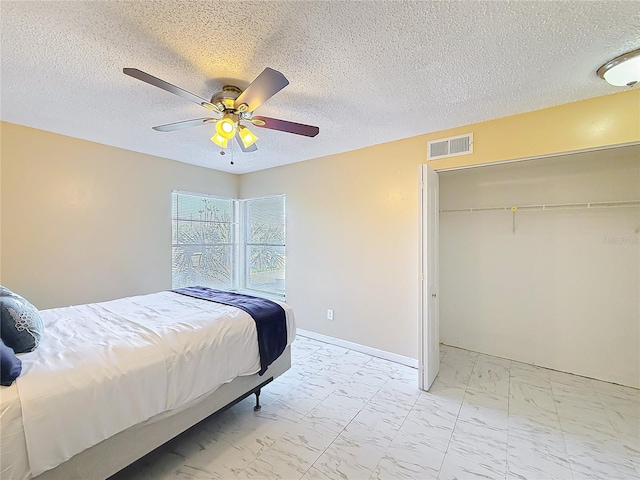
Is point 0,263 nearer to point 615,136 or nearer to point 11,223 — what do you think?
point 11,223

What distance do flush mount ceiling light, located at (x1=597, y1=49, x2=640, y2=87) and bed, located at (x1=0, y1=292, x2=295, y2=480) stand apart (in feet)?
9.84

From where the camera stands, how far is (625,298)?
2809 millimetres

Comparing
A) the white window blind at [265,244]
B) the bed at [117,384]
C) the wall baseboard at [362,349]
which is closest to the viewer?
the bed at [117,384]

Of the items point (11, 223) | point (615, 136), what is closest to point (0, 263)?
point (11, 223)

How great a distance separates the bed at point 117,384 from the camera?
119cm

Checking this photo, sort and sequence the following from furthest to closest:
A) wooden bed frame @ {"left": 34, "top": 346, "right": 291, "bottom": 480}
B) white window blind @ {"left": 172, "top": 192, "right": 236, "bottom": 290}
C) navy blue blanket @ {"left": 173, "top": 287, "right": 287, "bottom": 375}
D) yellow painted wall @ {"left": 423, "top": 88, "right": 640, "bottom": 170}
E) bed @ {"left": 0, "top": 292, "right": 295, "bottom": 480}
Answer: white window blind @ {"left": 172, "top": 192, "right": 236, "bottom": 290} → navy blue blanket @ {"left": 173, "top": 287, "right": 287, "bottom": 375} → yellow painted wall @ {"left": 423, "top": 88, "right": 640, "bottom": 170} → wooden bed frame @ {"left": 34, "top": 346, "right": 291, "bottom": 480} → bed @ {"left": 0, "top": 292, "right": 295, "bottom": 480}

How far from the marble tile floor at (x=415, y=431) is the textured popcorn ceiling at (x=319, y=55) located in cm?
239

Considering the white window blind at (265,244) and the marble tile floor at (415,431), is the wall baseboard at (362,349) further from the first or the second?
the white window blind at (265,244)

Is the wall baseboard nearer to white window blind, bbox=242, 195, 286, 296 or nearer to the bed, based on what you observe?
white window blind, bbox=242, 195, 286, 296

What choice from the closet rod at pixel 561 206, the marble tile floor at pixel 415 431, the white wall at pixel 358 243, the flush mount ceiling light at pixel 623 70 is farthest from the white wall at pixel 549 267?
the flush mount ceiling light at pixel 623 70

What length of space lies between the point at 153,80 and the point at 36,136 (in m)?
2.40

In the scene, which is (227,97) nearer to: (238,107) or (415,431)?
(238,107)

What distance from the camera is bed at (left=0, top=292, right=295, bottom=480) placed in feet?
3.91

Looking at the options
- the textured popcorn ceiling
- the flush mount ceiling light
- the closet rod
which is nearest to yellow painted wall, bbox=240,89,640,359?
the textured popcorn ceiling
